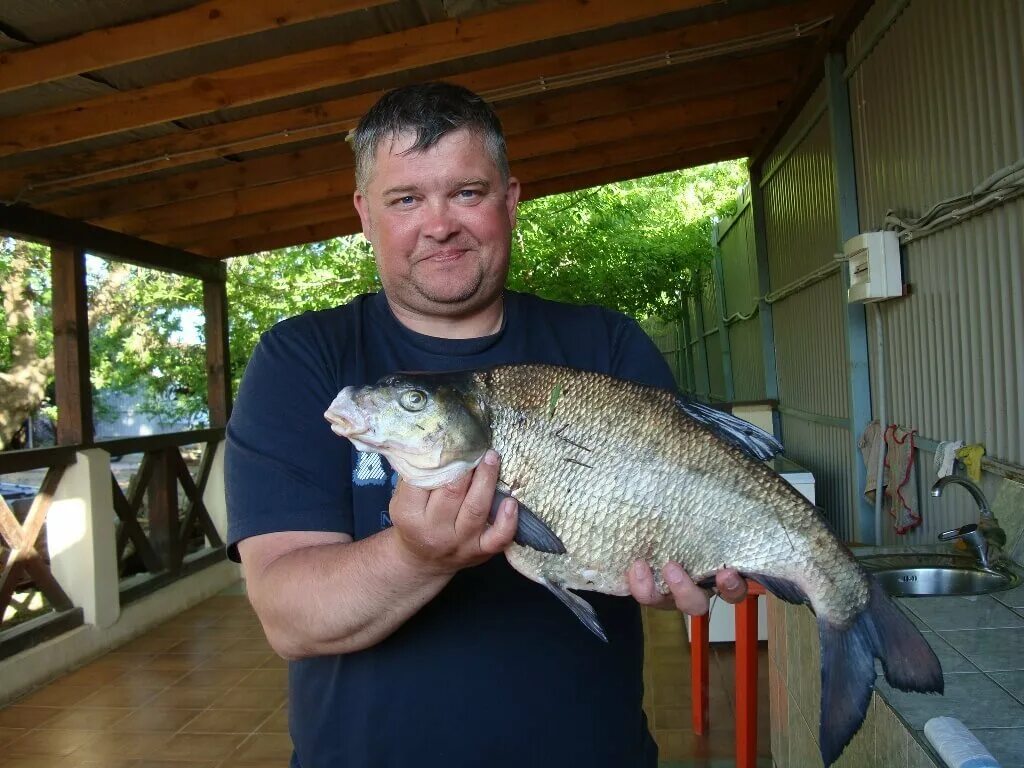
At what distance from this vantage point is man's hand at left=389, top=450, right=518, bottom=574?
144 centimetres

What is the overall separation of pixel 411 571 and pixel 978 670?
141 cm

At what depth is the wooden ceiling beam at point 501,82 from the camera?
197 inches

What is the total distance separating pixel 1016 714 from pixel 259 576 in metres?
1.54

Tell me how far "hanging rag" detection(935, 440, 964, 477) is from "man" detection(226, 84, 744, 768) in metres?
2.19

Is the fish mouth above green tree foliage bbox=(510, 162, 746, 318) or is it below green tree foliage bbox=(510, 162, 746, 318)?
below

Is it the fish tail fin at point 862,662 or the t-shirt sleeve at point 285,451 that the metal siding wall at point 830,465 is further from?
the t-shirt sleeve at point 285,451

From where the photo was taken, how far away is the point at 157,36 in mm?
3785

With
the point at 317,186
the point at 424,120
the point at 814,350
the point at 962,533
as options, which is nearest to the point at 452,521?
the point at 424,120

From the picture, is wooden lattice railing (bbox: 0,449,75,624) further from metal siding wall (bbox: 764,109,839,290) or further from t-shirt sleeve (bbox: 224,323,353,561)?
→ metal siding wall (bbox: 764,109,839,290)

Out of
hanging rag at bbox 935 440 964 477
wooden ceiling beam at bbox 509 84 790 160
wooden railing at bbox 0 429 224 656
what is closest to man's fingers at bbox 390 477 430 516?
hanging rag at bbox 935 440 964 477

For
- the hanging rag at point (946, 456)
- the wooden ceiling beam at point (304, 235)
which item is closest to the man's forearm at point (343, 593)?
the hanging rag at point (946, 456)

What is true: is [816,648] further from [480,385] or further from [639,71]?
[639,71]

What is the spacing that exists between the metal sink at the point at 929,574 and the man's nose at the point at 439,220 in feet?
6.76

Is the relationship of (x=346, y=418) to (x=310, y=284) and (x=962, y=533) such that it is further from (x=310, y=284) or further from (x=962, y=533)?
(x=310, y=284)
